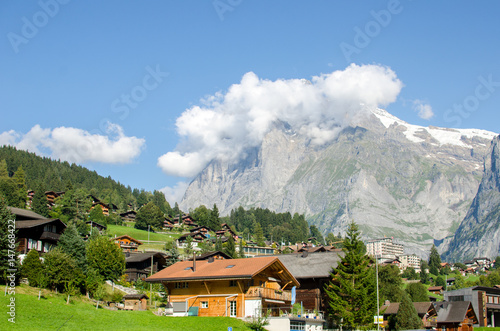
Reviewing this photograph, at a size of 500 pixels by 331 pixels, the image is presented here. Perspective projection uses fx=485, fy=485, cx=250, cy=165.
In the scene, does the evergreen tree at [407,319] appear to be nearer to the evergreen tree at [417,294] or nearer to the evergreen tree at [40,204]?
the evergreen tree at [417,294]

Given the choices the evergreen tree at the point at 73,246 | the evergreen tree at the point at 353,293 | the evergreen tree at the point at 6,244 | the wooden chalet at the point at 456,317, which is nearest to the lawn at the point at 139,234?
the evergreen tree at the point at 73,246

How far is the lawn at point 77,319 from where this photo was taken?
114 ft

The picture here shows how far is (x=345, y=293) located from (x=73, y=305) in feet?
99.7

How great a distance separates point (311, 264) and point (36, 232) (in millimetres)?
39253

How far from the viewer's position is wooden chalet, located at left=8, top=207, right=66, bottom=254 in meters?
65.9

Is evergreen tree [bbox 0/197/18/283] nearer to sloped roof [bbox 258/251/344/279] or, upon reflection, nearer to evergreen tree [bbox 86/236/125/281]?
evergreen tree [bbox 86/236/125/281]

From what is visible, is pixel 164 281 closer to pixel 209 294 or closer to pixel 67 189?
pixel 209 294

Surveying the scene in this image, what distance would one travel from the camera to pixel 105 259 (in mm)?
73812

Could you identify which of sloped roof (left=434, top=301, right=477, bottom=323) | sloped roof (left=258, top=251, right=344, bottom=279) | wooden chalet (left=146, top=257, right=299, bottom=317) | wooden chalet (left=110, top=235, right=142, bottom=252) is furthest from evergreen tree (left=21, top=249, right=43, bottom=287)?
wooden chalet (left=110, top=235, right=142, bottom=252)

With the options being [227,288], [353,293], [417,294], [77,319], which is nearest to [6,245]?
[77,319]

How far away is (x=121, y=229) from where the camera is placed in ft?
568

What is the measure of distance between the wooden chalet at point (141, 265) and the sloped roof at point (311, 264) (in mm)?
36126

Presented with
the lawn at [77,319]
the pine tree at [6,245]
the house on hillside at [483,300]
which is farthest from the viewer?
the house on hillside at [483,300]

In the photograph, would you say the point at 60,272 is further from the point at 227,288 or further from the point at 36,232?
the point at 36,232
